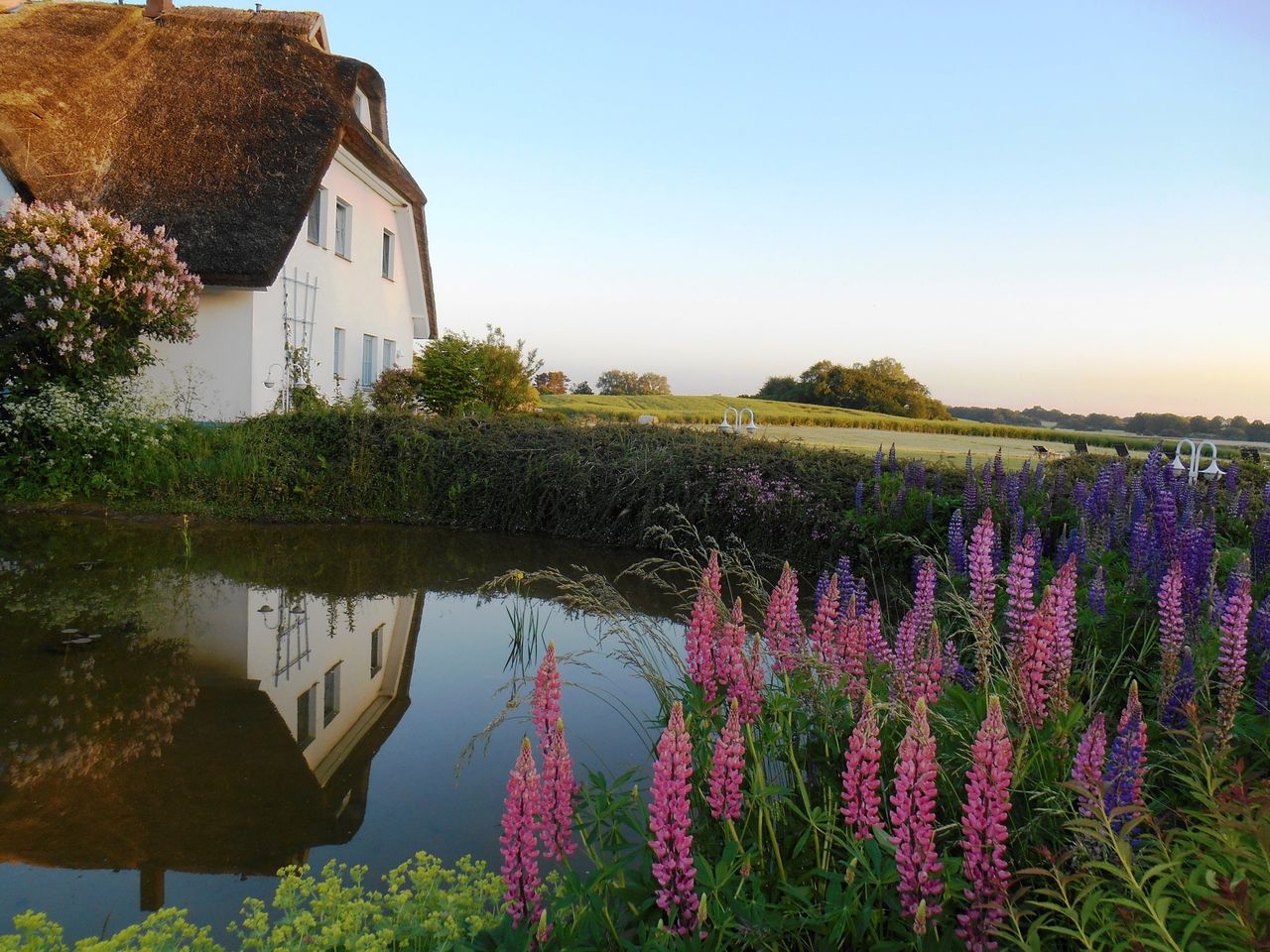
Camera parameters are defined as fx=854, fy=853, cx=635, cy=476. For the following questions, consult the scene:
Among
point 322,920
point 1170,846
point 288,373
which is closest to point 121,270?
point 288,373

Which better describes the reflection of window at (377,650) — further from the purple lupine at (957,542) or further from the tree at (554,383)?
the tree at (554,383)

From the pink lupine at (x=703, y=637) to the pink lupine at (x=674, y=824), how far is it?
853 mm

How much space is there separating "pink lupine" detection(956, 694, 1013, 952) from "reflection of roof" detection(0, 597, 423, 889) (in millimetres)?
2384

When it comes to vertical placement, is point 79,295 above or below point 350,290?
below

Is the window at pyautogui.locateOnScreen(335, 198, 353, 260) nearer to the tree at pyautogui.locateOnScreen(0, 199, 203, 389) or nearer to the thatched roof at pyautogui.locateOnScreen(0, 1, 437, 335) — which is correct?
the thatched roof at pyautogui.locateOnScreen(0, 1, 437, 335)

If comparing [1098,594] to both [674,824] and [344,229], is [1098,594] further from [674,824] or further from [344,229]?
[344,229]

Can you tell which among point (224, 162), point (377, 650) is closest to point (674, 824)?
point (377, 650)

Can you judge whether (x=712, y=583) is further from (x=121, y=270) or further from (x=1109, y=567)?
(x=121, y=270)

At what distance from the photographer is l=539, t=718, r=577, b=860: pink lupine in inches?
75.9

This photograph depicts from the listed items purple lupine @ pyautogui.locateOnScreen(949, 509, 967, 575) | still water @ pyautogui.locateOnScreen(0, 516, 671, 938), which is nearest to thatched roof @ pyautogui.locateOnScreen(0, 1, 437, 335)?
still water @ pyautogui.locateOnScreen(0, 516, 671, 938)

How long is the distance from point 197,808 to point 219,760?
49 centimetres

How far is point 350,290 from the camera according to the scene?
55.4ft

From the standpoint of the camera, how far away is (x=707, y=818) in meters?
2.48

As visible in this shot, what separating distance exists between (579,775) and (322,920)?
1.67 metres
